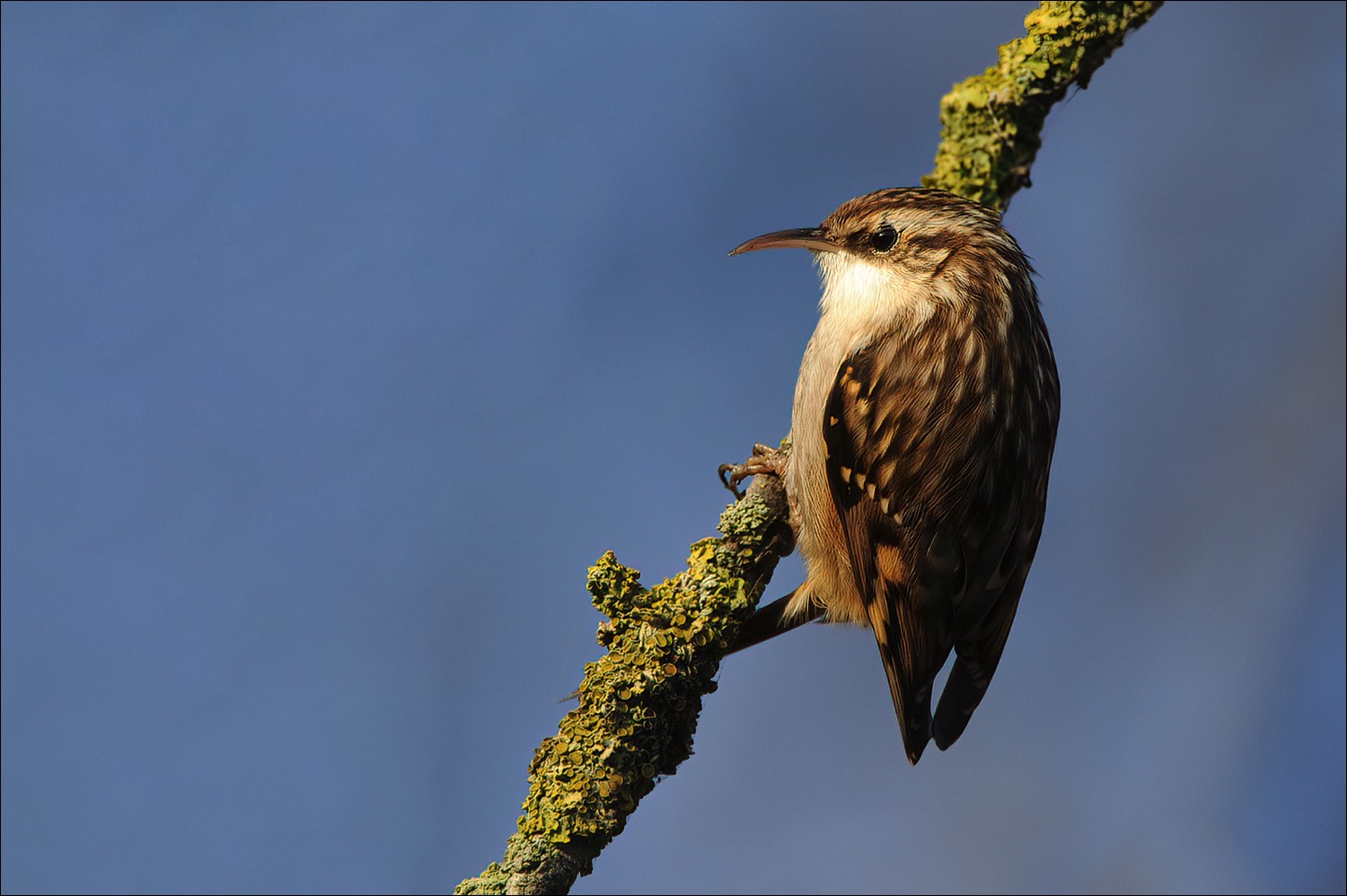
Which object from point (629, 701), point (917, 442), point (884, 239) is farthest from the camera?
point (884, 239)

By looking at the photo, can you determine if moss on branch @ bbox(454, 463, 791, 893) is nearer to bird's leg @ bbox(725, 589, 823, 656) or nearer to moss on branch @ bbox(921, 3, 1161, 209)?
bird's leg @ bbox(725, 589, 823, 656)

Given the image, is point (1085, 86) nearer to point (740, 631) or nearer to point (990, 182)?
point (990, 182)

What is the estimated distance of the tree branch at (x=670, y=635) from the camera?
1662 millimetres

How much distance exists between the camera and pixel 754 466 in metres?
2.15

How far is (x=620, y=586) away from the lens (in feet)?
6.07

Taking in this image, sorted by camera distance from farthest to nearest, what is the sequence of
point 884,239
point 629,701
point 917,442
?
point 884,239, point 917,442, point 629,701

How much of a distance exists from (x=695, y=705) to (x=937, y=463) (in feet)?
2.16

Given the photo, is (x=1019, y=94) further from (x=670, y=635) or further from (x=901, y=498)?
(x=670, y=635)

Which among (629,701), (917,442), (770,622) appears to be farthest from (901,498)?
(629,701)

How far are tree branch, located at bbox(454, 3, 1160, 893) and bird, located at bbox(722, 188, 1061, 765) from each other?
0.13 metres

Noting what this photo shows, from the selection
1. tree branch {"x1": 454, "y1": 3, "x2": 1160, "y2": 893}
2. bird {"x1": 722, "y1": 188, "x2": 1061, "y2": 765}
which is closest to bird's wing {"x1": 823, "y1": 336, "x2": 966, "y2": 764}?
bird {"x1": 722, "y1": 188, "x2": 1061, "y2": 765}

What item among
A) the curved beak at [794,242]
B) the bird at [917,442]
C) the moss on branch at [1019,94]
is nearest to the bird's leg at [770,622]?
the bird at [917,442]

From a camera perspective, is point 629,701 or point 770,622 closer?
point 629,701

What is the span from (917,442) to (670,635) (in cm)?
63
